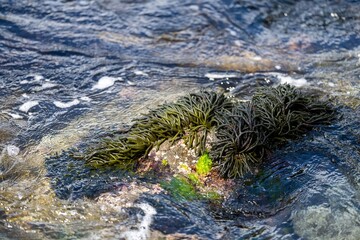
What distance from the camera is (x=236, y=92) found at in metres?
7.17

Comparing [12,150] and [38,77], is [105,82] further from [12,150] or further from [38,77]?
[12,150]

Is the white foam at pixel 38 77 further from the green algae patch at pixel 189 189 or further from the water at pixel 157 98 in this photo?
the green algae patch at pixel 189 189

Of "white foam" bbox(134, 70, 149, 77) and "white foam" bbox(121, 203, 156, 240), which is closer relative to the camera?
"white foam" bbox(121, 203, 156, 240)

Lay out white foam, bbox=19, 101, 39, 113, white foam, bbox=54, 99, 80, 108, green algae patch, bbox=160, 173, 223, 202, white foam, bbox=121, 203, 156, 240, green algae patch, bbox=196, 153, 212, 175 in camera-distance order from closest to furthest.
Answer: white foam, bbox=121, 203, 156, 240
green algae patch, bbox=160, 173, 223, 202
green algae patch, bbox=196, 153, 212, 175
white foam, bbox=19, 101, 39, 113
white foam, bbox=54, 99, 80, 108

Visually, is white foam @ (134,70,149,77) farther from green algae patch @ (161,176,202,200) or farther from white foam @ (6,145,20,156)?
green algae patch @ (161,176,202,200)

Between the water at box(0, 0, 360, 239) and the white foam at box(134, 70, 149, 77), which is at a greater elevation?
the water at box(0, 0, 360, 239)

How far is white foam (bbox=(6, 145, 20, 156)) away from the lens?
5918 millimetres

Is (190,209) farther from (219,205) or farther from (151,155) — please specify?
(151,155)

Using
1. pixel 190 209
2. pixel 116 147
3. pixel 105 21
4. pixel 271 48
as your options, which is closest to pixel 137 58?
pixel 105 21

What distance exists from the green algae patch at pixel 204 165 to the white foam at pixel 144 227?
67 centimetres

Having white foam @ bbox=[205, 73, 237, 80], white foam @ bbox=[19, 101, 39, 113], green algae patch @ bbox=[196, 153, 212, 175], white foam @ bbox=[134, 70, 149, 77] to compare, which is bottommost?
white foam @ bbox=[134, 70, 149, 77]

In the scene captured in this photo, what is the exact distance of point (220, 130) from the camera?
5656 millimetres

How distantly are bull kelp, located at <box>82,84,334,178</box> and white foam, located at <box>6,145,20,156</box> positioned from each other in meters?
0.77

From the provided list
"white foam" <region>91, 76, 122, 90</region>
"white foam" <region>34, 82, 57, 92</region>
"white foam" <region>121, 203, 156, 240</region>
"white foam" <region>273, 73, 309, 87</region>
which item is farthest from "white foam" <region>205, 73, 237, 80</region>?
"white foam" <region>121, 203, 156, 240</region>
